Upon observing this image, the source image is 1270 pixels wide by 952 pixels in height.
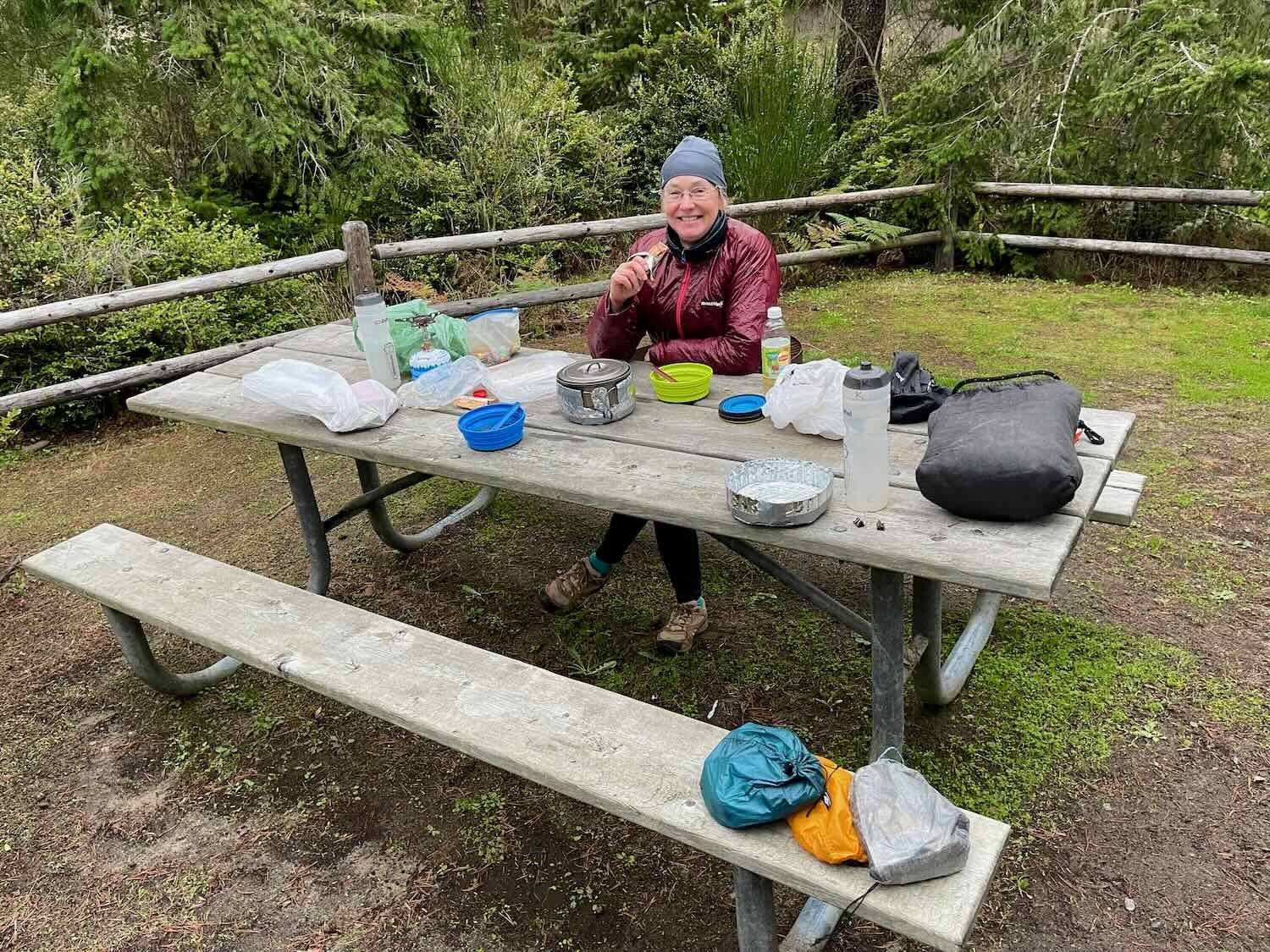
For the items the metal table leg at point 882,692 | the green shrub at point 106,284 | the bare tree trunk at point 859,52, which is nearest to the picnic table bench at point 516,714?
the metal table leg at point 882,692

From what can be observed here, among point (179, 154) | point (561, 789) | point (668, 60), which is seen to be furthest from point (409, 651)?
point (668, 60)

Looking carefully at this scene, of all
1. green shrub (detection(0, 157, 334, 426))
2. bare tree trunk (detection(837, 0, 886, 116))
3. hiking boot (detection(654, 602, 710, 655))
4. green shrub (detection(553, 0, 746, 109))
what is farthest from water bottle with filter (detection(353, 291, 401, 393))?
bare tree trunk (detection(837, 0, 886, 116))

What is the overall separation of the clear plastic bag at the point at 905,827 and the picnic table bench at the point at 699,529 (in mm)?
35

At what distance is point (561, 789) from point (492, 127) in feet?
22.0

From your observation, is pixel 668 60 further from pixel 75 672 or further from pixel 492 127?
pixel 75 672

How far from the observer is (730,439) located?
2223 millimetres

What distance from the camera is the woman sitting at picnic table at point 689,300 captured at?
106 inches

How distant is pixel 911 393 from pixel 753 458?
43cm

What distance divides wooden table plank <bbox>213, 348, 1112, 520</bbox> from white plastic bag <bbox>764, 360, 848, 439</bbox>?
37 mm

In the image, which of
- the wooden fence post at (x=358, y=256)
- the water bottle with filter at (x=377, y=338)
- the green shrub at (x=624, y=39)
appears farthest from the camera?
the green shrub at (x=624, y=39)

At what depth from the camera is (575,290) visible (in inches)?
253

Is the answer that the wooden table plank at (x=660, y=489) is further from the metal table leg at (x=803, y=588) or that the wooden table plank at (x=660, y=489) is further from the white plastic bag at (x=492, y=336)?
the white plastic bag at (x=492, y=336)

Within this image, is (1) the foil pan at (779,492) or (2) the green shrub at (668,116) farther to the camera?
(2) the green shrub at (668,116)

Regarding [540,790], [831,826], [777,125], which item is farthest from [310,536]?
[777,125]
